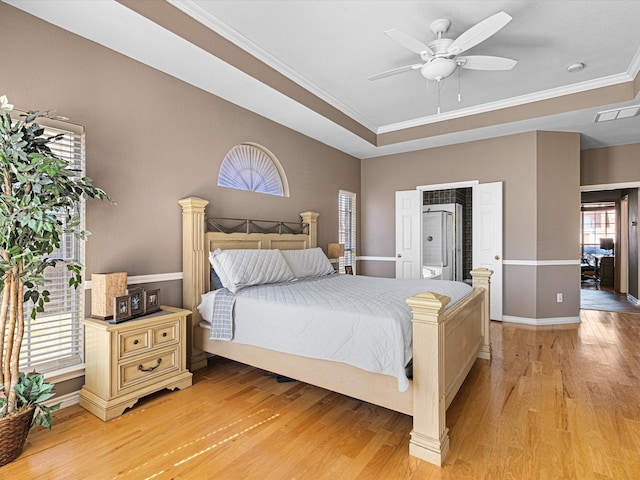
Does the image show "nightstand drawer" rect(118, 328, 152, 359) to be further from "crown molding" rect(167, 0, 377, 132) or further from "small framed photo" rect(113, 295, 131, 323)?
"crown molding" rect(167, 0, 377, 132)

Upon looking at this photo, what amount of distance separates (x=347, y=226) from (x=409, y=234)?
1077mm

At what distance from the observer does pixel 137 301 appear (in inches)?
97.6

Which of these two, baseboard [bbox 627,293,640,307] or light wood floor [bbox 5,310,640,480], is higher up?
baseboard [bbox 627,293,640,307]

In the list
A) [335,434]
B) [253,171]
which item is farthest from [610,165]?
[335,434]

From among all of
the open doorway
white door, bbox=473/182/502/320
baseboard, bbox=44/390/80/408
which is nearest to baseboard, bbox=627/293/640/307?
the open doorway

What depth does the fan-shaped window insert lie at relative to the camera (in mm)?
3711

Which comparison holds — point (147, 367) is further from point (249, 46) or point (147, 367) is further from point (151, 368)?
point (249, 46)

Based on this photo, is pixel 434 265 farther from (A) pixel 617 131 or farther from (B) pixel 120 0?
(B) pixel 120 0

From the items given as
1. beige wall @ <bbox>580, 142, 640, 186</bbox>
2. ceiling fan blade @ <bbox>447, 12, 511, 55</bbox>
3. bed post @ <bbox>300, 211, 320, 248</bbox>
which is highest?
ceiling fan blade @ <bbox>447, 12, 511, 55</bbox>

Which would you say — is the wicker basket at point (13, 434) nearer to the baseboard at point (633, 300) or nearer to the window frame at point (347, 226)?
the window frame at point (347, 226)

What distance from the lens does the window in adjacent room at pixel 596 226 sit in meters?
10.6

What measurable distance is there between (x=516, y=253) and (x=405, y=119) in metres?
2.55

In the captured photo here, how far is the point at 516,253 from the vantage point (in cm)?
491

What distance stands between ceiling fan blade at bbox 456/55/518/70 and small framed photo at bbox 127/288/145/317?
3.15 meters
